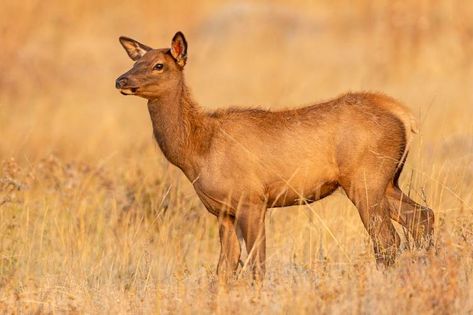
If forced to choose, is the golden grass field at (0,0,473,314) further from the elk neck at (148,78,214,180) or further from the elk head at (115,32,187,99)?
Result: the elk head at (115,32,187,99)

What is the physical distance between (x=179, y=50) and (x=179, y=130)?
27.4 inches

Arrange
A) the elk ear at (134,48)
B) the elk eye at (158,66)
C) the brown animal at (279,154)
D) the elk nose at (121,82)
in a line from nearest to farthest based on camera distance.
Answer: the elk nose at (121,82) → the brown animal at (279,154) → the elk eye at (158,66) → the elk ear at (134,48)

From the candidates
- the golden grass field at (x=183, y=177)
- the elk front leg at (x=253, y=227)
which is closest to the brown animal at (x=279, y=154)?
the elk front leg at (x=253, y=227)

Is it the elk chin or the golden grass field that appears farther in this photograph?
the elk chin

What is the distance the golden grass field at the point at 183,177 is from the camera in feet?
26.7

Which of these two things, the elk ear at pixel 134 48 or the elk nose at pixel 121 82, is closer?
the elk nose at pixel 121 82

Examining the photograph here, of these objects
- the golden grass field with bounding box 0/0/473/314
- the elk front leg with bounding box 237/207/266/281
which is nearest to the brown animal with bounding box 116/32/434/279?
the elk front leg with bounding box 237/207/266/281

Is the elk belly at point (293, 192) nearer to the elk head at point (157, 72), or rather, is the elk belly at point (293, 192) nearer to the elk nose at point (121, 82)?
the elk head at point (157, 72)

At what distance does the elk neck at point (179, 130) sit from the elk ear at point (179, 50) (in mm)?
181

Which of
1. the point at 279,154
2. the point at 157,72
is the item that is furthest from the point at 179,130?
the point at 279,154

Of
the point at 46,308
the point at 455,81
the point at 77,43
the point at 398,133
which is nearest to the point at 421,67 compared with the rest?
the point at 455,81

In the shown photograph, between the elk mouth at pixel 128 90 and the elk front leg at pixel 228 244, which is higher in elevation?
the elk mouth at pixel 128 90

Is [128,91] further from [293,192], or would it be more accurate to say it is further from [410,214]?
[410,214]

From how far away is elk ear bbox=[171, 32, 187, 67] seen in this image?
9.33 metres
